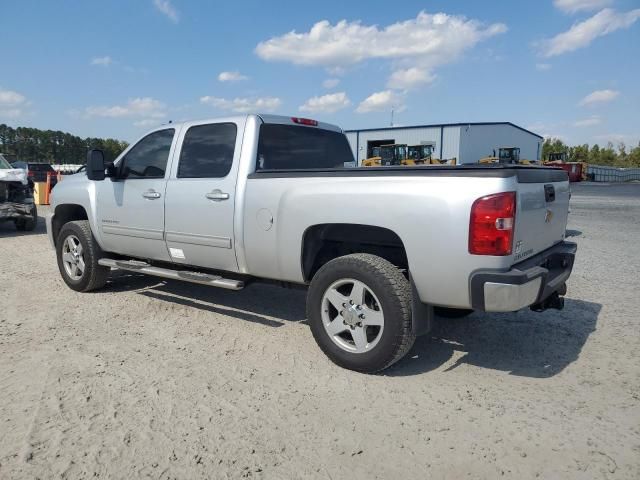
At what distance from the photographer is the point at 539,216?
3459 mm

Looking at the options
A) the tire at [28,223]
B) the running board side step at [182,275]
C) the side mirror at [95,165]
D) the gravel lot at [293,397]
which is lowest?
the gravel lot at [293,397]

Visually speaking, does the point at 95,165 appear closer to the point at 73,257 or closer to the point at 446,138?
the point at 73,257

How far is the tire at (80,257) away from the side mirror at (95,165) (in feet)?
2.85

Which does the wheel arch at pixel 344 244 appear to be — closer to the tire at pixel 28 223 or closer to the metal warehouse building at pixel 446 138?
the tire at pixel 28 223

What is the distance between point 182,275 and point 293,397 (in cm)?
194

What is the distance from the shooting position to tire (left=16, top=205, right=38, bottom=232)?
11211 mm

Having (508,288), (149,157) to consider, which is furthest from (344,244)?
(149,157)

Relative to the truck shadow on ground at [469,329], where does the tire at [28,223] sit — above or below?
above

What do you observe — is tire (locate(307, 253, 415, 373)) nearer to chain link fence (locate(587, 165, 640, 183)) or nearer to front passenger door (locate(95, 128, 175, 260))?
front passenger door (locate(95, 128, 175, 260))

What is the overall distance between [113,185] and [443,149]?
42389mm

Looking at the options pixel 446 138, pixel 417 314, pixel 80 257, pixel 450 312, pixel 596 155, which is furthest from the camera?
pixel 596 155

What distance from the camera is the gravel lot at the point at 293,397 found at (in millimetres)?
2500

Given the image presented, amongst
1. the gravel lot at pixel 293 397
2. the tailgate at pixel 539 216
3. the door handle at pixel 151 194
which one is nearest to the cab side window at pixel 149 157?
the door handle at pixel 151 194

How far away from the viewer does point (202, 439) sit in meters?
2.69
